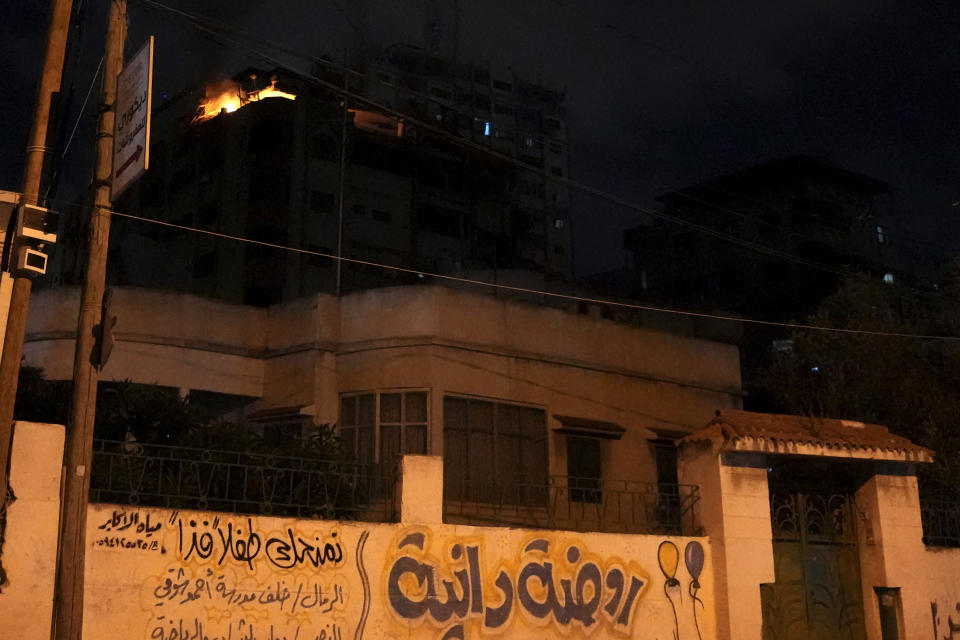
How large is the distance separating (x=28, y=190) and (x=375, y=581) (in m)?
5.06

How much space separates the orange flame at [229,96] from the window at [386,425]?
122ft

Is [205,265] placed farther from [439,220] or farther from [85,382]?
[85,382]

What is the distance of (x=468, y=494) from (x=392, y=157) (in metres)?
40.5

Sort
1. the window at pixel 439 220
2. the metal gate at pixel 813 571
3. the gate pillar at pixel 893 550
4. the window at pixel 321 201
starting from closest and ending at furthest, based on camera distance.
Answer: the metal gate at pixel 813 571 → the gate pillar at pixel 893 550 → the window at pixel 321 201 → the window at pixel 439 220

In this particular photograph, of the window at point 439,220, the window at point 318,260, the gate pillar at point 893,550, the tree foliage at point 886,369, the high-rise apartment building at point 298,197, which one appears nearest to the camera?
the gate pillar at point 893,550

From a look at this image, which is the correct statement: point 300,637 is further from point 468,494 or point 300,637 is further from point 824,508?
point 824,508

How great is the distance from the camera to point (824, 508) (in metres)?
13.8

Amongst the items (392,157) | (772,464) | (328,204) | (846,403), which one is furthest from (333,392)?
(392,157)

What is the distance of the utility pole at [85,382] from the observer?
26.6 ft

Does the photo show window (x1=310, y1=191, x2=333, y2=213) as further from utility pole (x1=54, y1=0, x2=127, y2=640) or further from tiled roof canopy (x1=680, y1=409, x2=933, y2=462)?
utility pole (x1=54, y1=0, x2=127, y2=640)

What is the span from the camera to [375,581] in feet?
32.9

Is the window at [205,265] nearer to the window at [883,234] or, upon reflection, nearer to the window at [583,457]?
the window at [583,457]

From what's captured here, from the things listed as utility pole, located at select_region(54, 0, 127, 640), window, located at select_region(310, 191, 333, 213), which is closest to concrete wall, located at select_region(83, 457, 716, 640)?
utility pole, located at select_region(54, 0, 127, 640)

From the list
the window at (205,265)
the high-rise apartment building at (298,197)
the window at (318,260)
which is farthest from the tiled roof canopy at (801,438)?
the window at (205,265)
